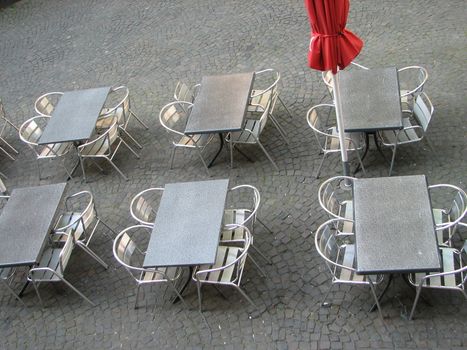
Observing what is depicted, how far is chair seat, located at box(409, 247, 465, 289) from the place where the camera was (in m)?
5.40

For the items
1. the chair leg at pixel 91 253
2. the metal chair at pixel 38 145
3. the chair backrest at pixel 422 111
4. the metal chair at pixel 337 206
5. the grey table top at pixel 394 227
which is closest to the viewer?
the grey table top at pixel 394 227

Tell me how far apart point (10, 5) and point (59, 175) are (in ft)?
25.8

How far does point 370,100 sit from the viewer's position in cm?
722

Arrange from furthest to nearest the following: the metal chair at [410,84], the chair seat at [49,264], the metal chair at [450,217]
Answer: the metal chair at [410,84], the chair seat at [49,264], the metal chair at [450,217]

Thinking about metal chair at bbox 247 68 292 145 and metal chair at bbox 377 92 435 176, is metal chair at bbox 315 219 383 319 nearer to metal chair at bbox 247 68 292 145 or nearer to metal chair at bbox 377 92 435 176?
metal chair at bbox 377 92 435 176

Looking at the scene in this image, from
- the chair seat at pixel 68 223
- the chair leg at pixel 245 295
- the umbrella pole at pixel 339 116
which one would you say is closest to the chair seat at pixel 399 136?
the umbrella pole at pixel 339 116

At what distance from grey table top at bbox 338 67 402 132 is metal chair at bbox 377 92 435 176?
25 centimetres

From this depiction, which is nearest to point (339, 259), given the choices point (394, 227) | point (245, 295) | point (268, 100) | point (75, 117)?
point (394, 227)

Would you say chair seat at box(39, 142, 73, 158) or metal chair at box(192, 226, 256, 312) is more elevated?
chair seat at box(39, 142, 73, 158)

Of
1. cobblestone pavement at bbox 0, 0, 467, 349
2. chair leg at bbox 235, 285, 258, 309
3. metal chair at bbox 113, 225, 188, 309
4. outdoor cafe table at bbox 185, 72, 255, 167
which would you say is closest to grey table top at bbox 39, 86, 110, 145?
cobblestone pavement at bbox 0, 0, 467, 349

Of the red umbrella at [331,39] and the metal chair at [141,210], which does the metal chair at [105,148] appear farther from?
the red umbrella at [331,39]

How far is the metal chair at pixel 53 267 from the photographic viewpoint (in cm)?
623

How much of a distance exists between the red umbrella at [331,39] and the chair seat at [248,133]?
6.00 feet

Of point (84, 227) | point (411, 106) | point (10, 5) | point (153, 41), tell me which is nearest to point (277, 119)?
point (411, 106)
